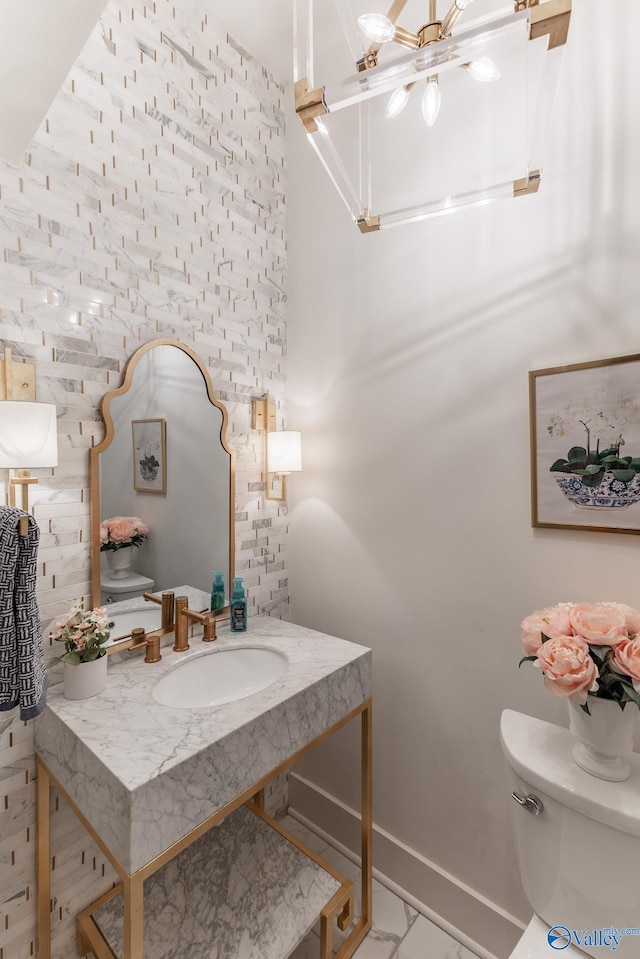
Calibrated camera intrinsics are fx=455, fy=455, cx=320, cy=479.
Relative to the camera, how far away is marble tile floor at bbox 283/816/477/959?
1.47 m

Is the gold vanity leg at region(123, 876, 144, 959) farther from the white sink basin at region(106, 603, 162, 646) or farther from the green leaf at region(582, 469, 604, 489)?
the green leaf at region(582, 469, 604, 489)

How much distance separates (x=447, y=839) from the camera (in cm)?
156

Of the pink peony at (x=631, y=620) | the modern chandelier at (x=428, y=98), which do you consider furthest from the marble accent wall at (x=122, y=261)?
the pink peony at (x=631, y=620)

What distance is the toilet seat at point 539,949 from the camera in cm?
99

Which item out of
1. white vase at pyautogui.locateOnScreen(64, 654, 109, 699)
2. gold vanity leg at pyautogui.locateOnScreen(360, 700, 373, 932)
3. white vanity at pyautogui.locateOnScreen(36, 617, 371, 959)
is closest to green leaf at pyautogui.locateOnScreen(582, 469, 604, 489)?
white vanity at pyautogui.locateOnScreen(36, 617, 371, 959)

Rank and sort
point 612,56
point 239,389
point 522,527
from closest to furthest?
point 612,56 → point 522,527 → point 239,389

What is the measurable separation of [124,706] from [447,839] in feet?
3.95

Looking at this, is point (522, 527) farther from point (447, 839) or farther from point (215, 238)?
point (215, 238)

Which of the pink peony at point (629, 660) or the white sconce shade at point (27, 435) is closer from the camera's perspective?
the pink peony at point (629, 660)

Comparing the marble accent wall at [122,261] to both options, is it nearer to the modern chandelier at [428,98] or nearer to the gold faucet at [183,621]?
the gold faucet at [183,621]

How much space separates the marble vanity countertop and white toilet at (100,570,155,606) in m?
0.18

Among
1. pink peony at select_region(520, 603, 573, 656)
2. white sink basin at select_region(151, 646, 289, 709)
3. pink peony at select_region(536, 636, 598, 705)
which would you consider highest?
pink peony at select_region(520, 603, 573, 656)

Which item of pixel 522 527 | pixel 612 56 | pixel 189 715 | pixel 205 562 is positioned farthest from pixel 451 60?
pixel 205 562

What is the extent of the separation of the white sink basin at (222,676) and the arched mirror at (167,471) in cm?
27
